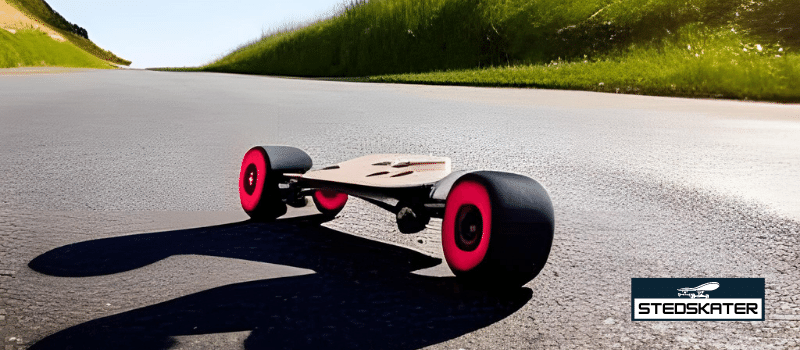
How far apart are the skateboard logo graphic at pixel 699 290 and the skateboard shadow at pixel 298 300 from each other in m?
0.62

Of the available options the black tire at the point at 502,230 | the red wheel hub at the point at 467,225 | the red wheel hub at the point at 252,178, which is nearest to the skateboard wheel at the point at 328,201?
the red wheel hub at the point at 252,178

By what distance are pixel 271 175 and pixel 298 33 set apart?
32.7 metres

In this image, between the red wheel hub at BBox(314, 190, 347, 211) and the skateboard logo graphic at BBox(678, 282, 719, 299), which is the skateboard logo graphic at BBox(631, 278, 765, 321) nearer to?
the skateboard logo graphic at BBox(678, 282, 719, 299)

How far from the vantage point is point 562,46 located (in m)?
24.1

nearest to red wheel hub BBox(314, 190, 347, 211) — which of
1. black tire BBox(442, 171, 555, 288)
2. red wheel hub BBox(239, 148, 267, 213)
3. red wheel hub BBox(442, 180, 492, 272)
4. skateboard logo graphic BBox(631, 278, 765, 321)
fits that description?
red wheel hub BBox(239, 148, 267, 213)

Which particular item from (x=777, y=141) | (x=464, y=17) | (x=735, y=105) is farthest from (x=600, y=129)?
(x=464, y=17)

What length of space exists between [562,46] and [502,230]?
22.4 meters

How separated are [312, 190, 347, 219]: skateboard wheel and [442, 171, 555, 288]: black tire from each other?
1.42 meters

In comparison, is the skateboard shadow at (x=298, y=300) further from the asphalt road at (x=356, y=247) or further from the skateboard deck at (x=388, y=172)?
the skateboard deck at (x=388, y=172)

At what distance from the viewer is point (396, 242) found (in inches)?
145

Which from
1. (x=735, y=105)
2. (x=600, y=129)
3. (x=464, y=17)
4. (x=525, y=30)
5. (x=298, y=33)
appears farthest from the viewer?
(x=298, y=33)

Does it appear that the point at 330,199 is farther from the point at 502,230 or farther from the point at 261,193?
the point at 502,230

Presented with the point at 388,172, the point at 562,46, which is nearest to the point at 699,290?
the point at 388,172

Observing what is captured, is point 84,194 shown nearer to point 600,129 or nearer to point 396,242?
point 396,242
